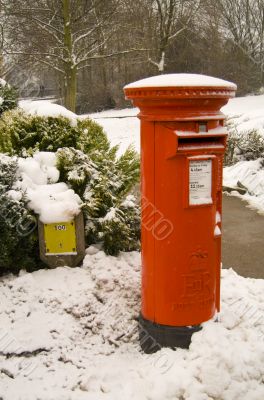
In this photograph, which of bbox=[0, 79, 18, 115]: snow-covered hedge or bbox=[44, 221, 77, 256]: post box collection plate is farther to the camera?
bbox=[0, 79, 18, 115]: snow-covered hedge

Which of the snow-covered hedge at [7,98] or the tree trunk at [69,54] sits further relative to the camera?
the tree trunk at [69,54]

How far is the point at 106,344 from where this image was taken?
3.03 meters

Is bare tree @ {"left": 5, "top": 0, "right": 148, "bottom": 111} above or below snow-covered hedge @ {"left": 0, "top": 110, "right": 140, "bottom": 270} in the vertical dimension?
above

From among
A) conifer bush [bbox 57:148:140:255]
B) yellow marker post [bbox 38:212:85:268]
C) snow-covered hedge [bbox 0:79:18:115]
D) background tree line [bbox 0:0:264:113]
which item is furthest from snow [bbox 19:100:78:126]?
background tree line [bbox 0:0:264:113]

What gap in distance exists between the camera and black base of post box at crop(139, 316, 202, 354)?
286 cm

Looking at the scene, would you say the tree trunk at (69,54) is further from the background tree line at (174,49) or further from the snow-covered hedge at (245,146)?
the snow-covered hedge at (245,146)

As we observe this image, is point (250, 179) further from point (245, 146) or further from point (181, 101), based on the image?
point (181, 101)

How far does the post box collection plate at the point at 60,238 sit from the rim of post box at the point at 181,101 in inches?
52.2

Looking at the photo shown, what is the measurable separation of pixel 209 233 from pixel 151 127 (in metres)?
0.79

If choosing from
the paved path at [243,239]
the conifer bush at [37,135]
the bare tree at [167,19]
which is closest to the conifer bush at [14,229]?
the conifer bush at [37,135]

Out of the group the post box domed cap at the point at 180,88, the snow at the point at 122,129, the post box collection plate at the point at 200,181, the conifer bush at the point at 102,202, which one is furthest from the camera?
the snow at the point at 122,129

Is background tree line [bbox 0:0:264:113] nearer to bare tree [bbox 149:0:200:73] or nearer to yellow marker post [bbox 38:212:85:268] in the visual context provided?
bare tree [bbox 149:0:200:73]

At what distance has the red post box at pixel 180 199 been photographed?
8.09 ft

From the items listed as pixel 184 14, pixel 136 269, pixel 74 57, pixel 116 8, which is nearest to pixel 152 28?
pixel 184 14
